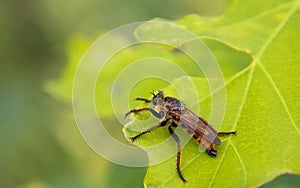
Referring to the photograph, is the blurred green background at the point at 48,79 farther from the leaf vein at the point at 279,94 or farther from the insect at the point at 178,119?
the leaf vein at the point at 279,94

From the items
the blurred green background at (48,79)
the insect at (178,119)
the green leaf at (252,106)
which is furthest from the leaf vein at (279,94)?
the blurred green background at (48,79)

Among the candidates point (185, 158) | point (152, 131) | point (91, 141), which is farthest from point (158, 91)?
point (91, 141)

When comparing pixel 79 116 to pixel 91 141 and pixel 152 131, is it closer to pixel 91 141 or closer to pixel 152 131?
pixel 91 141

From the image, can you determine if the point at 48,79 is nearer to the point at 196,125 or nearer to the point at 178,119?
the point at 178,119

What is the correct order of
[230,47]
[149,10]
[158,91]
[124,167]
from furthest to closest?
1. [149,10]
2. [124,167]
3. [230,47]
4. [158,91]

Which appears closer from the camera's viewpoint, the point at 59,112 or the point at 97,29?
the point at 59,112

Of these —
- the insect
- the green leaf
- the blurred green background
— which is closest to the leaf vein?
the green leaf

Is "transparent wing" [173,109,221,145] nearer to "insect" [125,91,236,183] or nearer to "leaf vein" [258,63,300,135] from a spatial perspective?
"insect" [125,91,236,183]
